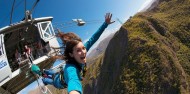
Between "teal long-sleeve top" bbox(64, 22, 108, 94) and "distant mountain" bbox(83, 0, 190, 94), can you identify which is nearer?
"teal long-sleeve top" bbox(64, 22, 108, 94)

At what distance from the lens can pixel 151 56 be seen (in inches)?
5187

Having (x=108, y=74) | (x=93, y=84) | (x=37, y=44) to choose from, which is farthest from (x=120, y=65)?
(x=37, y=44)

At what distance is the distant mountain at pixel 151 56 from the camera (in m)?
124

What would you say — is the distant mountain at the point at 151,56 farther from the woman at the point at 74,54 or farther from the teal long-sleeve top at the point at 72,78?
the teal long-sleeve top at the point at 72,78

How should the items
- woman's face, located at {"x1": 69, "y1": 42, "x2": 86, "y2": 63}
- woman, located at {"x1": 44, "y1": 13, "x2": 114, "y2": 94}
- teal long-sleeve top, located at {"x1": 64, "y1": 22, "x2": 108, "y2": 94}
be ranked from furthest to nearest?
woman's face, located at {"x1": 69, "y1": 42, "x2": 86, "y2": 63}, woman, located at {"x1": 44, "y1": 13, "x2": 114, "y2": 94}, teal long-sleeve top, located at {"x1": 64, "y1": 22, "x2": 108, "y2": 94}

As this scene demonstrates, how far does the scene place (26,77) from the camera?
21.0 m

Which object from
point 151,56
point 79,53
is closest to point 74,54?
point 79,53

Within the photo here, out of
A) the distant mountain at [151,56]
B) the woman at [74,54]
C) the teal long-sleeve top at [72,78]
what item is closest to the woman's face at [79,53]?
the woman at [74,54]

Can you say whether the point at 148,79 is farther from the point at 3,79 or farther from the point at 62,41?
the point at 62,41

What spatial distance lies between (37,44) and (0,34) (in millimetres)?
5089

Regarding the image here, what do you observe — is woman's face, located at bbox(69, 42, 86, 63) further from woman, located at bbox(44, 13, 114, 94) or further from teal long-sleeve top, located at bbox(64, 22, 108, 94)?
teal long-sleeve top, located at bbox(64, 22, 108, 94)

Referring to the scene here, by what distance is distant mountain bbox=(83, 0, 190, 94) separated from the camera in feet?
407

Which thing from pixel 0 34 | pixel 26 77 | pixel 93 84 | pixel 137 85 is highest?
pixel 0 34

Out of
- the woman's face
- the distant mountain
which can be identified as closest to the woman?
the woman's face
